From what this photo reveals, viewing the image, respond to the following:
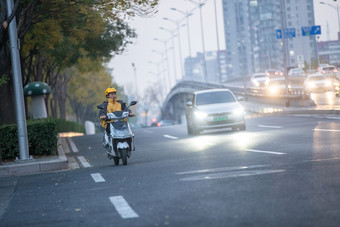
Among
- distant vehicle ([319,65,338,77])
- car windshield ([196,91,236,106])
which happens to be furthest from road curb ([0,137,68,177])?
distant vehicle ([319,65,338,77])

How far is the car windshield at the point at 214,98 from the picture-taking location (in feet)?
84.8

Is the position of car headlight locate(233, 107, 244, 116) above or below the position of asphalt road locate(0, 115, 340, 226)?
above

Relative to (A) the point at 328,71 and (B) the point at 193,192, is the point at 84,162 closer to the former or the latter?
(B) the point at 193,192

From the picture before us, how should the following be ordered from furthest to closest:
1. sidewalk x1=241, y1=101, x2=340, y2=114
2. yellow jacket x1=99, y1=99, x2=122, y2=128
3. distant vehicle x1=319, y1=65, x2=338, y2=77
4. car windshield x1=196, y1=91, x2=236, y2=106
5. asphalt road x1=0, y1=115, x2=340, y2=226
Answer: distant vehicle x1=319, y1=65, x2=338, y2=77 < sidewalk x1=241, y1=101, x2=340, y2=114 < car windshield x1=196, y1=91, x2=236, y2=106 < yellow jacket x1=99, y1=99, x2=122, y2=128 < asphalt road x1=0, y1=115, x2=340, y2=226

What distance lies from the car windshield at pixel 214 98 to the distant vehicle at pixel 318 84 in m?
34.8

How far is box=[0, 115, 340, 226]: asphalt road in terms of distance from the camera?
6.87 m

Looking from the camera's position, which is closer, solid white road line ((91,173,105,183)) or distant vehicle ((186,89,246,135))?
solid white road line ((91,173,105,183))

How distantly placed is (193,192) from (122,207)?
114cm

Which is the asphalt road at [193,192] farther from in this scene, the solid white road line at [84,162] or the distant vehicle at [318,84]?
the distant vehicle at [318,84]

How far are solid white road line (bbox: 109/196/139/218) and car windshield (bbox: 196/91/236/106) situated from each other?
56.0 ft

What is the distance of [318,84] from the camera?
197ft

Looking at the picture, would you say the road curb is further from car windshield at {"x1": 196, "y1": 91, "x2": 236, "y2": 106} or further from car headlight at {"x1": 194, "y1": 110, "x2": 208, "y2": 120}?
car windshield at {"x1": 196, "y1": 91, "x2": 236, "y2": 106}

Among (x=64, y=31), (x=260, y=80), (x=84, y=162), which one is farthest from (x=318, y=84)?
(x=84, y=162)

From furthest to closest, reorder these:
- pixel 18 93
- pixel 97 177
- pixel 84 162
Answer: pixel 84 162
pixel 18 93
pixel 97 177
